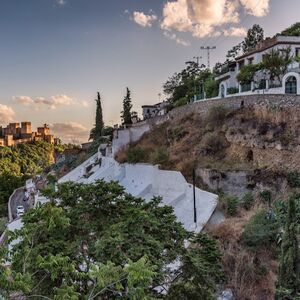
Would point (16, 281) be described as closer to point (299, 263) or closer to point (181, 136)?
point (299, 263)

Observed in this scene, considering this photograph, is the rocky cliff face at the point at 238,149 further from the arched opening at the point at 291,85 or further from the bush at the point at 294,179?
the arched opening at the point at 291,85

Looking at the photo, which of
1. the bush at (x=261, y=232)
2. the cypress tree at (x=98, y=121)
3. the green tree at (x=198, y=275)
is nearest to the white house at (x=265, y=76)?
the bush at (x=261, y=232)

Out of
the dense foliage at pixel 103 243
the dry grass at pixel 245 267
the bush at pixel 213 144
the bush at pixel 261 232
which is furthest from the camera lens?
the bush at pixel 213 144

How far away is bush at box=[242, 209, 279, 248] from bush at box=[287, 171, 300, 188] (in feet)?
13.2

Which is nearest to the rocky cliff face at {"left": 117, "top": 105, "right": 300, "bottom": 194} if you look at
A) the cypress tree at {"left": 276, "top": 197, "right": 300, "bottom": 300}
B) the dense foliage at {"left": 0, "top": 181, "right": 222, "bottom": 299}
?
the cypress tree at {"left": 276, "top": 197, "right": 300, "bottom": 300}

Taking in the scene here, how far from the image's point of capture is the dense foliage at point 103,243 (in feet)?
23.2

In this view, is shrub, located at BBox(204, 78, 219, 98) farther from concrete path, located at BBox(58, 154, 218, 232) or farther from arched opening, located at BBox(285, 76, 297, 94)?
concrete path, located at BBox(58, 154, 218, 232)

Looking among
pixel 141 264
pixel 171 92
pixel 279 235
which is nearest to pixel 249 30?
pixel 171 92

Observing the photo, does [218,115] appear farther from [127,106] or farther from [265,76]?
[127,106]

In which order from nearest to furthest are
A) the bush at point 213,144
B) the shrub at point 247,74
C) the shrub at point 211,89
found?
the bush at point 213,144 → the shrub at point 247,74 → the shrub at point 211,89

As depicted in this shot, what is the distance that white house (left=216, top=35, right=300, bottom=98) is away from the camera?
22859mm

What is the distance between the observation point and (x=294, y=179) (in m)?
17.4

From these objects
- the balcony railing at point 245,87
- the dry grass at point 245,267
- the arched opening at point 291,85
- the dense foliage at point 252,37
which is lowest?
the dry grass at point 245,267

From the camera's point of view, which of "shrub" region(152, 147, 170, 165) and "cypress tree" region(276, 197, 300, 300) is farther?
"shrub" region(152, 147, 170, 165)
